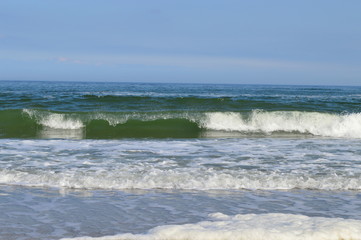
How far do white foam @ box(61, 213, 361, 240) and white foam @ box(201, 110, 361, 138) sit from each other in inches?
438

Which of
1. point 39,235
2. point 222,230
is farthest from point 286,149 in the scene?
point 39,235

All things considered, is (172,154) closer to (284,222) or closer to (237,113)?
(284,222)

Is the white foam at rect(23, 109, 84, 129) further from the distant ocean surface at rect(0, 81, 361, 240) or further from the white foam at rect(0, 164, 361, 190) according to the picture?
the white foam at rect(0, 164, 361, 190)

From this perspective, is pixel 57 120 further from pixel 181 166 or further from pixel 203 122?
pixel 181 166

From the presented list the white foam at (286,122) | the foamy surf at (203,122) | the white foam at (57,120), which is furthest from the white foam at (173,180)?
the white foam at (57,120)

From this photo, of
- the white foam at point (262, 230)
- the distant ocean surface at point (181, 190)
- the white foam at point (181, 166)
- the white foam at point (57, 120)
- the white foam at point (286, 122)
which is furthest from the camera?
the white foam at point (57, 120)

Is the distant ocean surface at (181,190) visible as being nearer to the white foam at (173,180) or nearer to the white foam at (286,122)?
the white foam at (173,180)

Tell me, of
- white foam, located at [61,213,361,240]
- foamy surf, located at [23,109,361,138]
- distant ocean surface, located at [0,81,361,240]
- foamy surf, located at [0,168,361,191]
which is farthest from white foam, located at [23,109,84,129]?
white foam, located at [61,213,361,240]

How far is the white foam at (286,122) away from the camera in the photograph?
15157 mm

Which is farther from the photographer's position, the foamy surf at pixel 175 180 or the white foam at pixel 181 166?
the white foam at pixel 181 166

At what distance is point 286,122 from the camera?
53.5 feet

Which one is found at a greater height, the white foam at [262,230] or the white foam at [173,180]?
the white foam at [262,230]

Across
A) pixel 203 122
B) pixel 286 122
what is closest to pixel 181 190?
pixel 203 122

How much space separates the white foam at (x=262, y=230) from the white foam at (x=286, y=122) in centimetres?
1112
